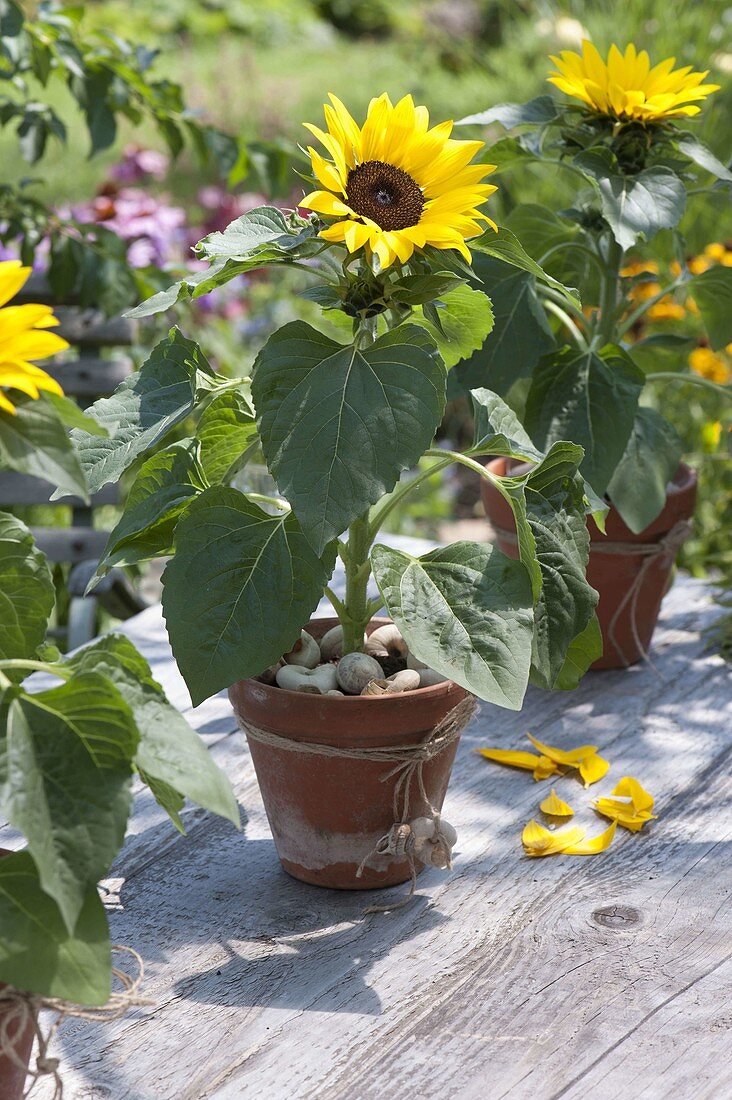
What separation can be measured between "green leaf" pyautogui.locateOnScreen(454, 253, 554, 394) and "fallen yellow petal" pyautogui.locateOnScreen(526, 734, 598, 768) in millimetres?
436

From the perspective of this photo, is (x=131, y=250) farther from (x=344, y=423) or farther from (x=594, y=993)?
(x=594, y=993)

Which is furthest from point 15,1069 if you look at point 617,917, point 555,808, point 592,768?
point 592,768

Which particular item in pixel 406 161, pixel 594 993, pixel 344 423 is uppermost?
pixel 406 161

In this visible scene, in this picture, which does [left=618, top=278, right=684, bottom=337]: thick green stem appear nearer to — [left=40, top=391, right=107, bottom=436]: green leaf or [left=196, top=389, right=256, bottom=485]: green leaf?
[left=196, top=389, right=256, bottom=485]: green leaf

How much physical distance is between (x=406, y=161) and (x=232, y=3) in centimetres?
1075

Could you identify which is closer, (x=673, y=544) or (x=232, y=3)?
(x=673, y=544)

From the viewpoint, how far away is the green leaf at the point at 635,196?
140 cm

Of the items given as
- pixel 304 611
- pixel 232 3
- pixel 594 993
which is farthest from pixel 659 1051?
pixel 232 3

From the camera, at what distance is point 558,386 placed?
1.57 metres

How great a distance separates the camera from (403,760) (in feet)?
3.86

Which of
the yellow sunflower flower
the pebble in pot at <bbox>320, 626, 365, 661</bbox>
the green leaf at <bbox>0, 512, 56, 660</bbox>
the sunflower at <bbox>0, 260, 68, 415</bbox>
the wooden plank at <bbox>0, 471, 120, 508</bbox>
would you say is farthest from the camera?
the yellow sunflower flower

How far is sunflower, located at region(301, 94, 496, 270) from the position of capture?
40.2 inches

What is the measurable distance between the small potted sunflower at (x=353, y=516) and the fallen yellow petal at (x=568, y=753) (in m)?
0.27

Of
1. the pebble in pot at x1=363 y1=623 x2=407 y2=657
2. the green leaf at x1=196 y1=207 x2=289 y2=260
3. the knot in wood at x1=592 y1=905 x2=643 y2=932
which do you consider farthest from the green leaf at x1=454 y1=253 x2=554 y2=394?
the knot in wood at x1=592 y1=905 x2=643 y2=932
